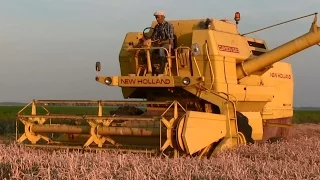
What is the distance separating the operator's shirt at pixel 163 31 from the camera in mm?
10070

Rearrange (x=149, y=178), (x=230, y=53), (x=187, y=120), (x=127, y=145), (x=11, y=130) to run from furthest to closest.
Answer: (x=11, y=130) < (x=230, y=53) < (x=127, y=145) < (x=187, y=120) < (x=149, y=178)

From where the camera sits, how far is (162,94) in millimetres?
10352

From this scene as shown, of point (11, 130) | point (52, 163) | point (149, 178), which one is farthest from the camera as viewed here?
point (11, 130)

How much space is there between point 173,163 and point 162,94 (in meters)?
3.34

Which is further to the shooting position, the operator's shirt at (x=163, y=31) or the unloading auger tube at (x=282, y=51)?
the unloading auger tube at (x=282, y=51)

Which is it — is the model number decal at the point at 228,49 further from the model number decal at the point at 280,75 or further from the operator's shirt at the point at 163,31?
the model number decal at the point at 280,75

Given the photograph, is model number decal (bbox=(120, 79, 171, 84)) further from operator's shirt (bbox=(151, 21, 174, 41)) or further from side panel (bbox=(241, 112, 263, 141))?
side panel (bbox=(241, 112, 263, 141))

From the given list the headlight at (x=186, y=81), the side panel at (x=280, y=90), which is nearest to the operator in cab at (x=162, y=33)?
the headlight at (x=186, y=81)

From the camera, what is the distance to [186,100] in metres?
9.97

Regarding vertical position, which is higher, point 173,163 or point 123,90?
point 123,90

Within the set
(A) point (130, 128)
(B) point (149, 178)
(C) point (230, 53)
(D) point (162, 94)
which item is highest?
(C) point (230, 53)

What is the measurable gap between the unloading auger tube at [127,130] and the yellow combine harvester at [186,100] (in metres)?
0.01

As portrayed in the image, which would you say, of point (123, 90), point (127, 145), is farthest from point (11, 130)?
point (127, 145)

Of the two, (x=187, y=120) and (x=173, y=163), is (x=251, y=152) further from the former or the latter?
(x=173, y=163)
